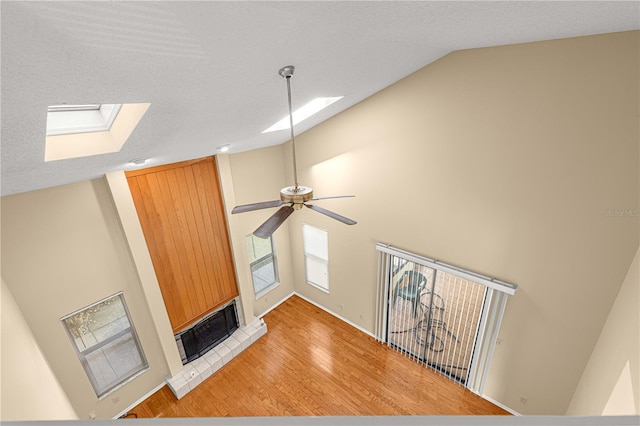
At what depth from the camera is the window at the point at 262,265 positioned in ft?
19.1

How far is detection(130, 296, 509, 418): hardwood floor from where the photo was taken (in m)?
4.38

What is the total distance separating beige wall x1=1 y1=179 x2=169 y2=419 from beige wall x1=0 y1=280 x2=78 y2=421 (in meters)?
0.20

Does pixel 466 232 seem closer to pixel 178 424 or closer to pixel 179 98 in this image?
pixel 179 98

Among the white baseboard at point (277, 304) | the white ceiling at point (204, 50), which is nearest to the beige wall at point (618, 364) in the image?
the white ceiling at point (204, 50)

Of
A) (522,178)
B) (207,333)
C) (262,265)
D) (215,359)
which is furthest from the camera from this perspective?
(262,265)

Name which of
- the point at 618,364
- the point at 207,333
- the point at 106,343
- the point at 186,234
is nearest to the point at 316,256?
the point at 207,333

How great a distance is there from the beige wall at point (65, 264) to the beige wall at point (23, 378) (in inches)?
7.7

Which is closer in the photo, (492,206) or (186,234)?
(492,206)

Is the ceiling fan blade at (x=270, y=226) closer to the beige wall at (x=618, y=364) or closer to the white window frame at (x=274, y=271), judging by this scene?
the beige wall at (x=618, y=364)

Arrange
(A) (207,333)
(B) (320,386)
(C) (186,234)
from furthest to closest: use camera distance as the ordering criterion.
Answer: (A) (207,333), (B) (320,386), (C) (186,234)

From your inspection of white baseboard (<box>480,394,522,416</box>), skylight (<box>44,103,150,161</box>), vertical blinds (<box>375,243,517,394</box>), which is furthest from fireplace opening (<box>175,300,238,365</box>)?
white baseboard (<box>480,394,522,416</box>)

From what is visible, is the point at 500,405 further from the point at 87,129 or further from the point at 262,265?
the point at 87,129

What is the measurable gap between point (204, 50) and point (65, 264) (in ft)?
11.4

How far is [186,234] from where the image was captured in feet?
15.1
